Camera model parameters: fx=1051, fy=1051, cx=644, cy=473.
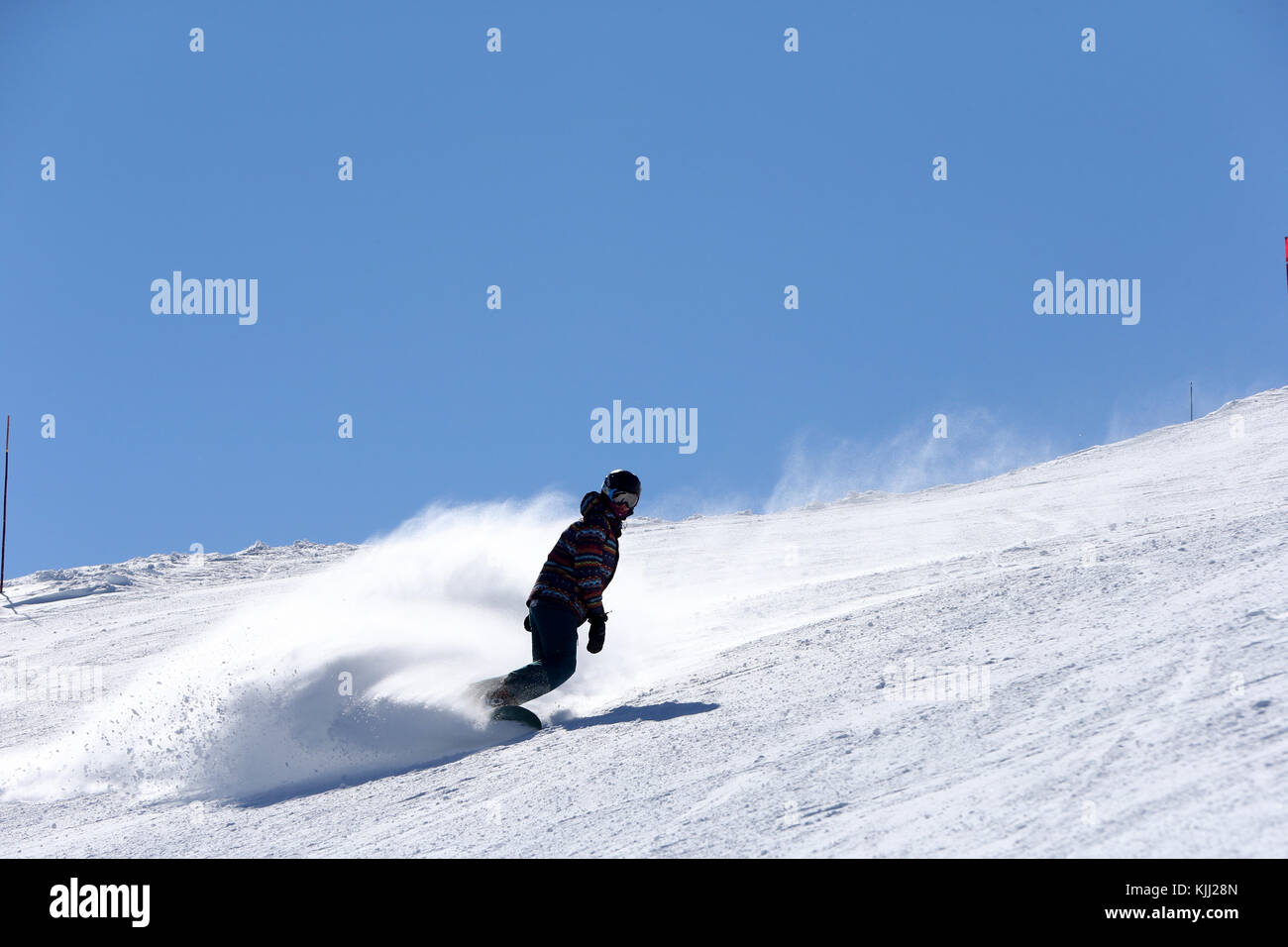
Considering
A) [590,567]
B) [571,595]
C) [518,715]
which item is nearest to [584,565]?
[590,567]

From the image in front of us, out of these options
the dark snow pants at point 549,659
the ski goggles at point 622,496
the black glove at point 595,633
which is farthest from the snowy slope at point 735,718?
the ski goggles at point 622,496

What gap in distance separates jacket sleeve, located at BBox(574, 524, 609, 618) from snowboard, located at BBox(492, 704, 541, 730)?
30.3 inches

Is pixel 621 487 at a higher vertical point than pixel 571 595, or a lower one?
higher

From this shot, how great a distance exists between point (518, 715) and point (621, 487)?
1656mm

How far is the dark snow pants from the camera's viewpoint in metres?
6.96

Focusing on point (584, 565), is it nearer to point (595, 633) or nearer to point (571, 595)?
point (571, 595)

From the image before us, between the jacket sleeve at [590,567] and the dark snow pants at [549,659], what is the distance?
159 mm

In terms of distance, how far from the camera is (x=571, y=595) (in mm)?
7027

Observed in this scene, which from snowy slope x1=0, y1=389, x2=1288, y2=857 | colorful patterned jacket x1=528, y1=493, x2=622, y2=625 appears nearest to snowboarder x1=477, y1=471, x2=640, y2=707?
colorful patterned jacket x1=528, y1=493, x2=622, y2=625

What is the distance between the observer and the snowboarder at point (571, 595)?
698 centimetres

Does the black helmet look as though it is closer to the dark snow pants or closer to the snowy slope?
the dark snow pants
